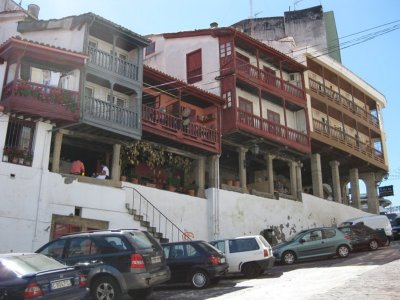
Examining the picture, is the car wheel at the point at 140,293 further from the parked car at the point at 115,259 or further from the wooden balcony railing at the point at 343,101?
the wooden balcony railing at the point at 343,101

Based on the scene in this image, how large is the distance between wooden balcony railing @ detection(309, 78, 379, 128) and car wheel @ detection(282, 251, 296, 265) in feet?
55.8

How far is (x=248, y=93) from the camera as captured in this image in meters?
29.7

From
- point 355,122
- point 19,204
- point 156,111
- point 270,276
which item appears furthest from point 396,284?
point 355,122

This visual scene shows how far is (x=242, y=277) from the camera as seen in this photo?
16469 millimetres

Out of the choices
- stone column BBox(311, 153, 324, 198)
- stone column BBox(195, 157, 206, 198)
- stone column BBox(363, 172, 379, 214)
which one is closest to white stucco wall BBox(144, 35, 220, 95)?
stone column BBox(195, 157, 206, 198)

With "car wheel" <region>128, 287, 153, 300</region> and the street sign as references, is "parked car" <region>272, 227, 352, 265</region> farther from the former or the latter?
the street sign

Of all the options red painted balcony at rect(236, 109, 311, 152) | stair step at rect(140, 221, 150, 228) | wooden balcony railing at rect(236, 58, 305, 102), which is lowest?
stair step at rect(140, 221, 150, 228)

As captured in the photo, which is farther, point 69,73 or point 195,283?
point 69,73

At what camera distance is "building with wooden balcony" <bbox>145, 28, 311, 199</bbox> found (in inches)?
1094

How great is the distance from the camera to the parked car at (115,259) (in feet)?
34.4

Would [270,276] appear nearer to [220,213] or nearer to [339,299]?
[339,299]

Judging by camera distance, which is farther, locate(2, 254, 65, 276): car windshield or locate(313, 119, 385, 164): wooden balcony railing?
locate(313, 119, 385, 164): wooden balcony railing

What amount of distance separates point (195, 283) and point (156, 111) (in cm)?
1113

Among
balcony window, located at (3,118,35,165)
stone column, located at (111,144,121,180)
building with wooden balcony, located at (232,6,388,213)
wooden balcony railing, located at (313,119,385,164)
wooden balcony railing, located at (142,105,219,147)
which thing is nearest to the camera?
balcony window, located at (3,118,35,165)
